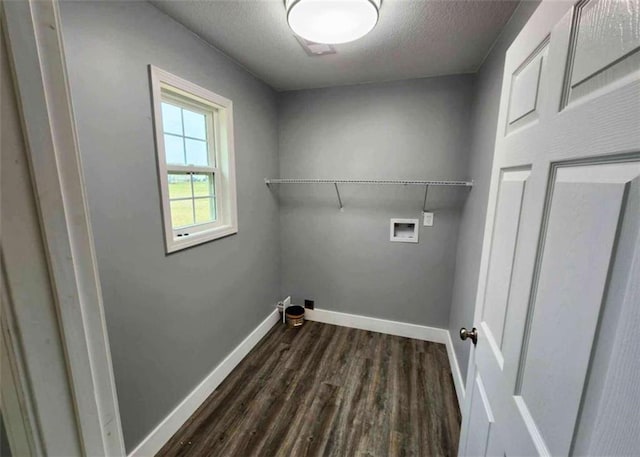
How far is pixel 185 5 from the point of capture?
4.45 ft

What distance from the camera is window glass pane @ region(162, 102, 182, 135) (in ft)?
5.29

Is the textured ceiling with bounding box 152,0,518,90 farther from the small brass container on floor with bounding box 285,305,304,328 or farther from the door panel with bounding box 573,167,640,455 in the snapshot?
the small brass container on floor with bounding box 285,305,304,328

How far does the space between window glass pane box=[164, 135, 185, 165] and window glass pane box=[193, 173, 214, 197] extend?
0.16m

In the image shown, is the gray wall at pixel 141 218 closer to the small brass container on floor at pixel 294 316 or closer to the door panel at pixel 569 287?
the small brass container on floor at pixel 294 316

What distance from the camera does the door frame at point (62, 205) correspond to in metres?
0.34

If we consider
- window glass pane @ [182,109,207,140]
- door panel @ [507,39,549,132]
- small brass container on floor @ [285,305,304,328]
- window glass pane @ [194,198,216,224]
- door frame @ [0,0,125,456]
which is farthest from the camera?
small brass container on floor @ [285,305,304,328]

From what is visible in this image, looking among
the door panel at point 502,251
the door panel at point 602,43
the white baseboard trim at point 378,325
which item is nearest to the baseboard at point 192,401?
the white baseboard trim at point 378,325

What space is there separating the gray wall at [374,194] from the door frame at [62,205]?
2.32 metres

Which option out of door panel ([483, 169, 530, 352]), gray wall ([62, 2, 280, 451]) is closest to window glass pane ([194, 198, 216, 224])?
gray wall ([62, 2, 280, 451])

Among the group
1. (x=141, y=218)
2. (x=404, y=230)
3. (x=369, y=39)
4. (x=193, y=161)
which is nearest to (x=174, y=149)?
(x=193, y=161)

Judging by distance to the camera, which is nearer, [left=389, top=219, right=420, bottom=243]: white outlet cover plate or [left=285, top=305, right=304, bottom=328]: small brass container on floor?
[left=389, top=219, right=420, bottom=243]: white outlet cover plate

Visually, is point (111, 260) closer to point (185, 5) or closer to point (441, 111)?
point (185, 5)

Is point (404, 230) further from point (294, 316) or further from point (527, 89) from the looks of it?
point (527, 89)

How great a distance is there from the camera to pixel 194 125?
1.85 m
